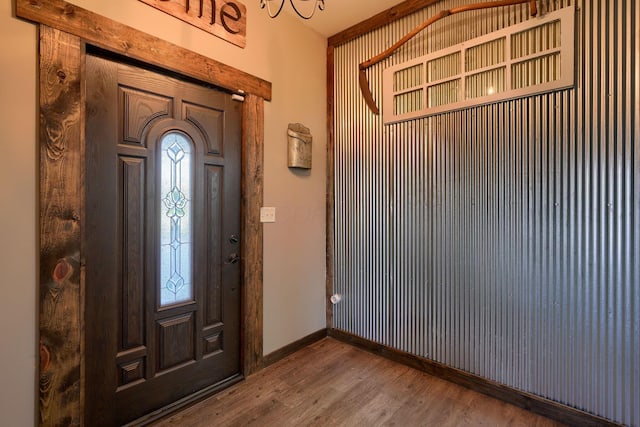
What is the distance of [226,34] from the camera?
7.18ft

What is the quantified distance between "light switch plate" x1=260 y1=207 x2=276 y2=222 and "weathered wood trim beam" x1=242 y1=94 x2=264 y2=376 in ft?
0.14

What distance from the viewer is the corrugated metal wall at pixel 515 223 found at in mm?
1684

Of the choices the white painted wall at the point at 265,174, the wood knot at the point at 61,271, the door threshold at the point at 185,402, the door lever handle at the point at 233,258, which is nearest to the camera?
the white painted wall at the point at 265,174

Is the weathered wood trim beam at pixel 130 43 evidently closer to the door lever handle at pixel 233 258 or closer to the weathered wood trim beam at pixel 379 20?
the weathered wood trim beam at pixel 379 20

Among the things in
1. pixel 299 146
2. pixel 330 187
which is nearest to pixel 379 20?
pixel 299 146

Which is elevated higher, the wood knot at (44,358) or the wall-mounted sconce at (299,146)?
the wall-mounted sconce at (299,146)

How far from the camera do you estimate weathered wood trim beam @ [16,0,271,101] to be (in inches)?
58.5

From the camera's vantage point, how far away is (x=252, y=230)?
235 centimetres

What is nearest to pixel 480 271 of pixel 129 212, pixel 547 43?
pixel 547 43

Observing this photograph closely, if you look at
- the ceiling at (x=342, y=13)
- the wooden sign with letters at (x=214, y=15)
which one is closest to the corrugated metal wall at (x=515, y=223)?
the ceiling at (x=342, y=13)

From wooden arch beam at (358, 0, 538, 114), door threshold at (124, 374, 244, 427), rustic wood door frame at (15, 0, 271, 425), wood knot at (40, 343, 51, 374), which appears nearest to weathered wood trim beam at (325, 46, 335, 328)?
wooden arch beam at (358, 0, 538, 114)

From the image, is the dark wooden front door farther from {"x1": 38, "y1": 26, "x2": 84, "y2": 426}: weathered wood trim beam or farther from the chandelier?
the chandelier

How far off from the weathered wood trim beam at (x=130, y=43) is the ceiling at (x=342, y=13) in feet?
2.80

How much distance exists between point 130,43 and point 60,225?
105 cm
